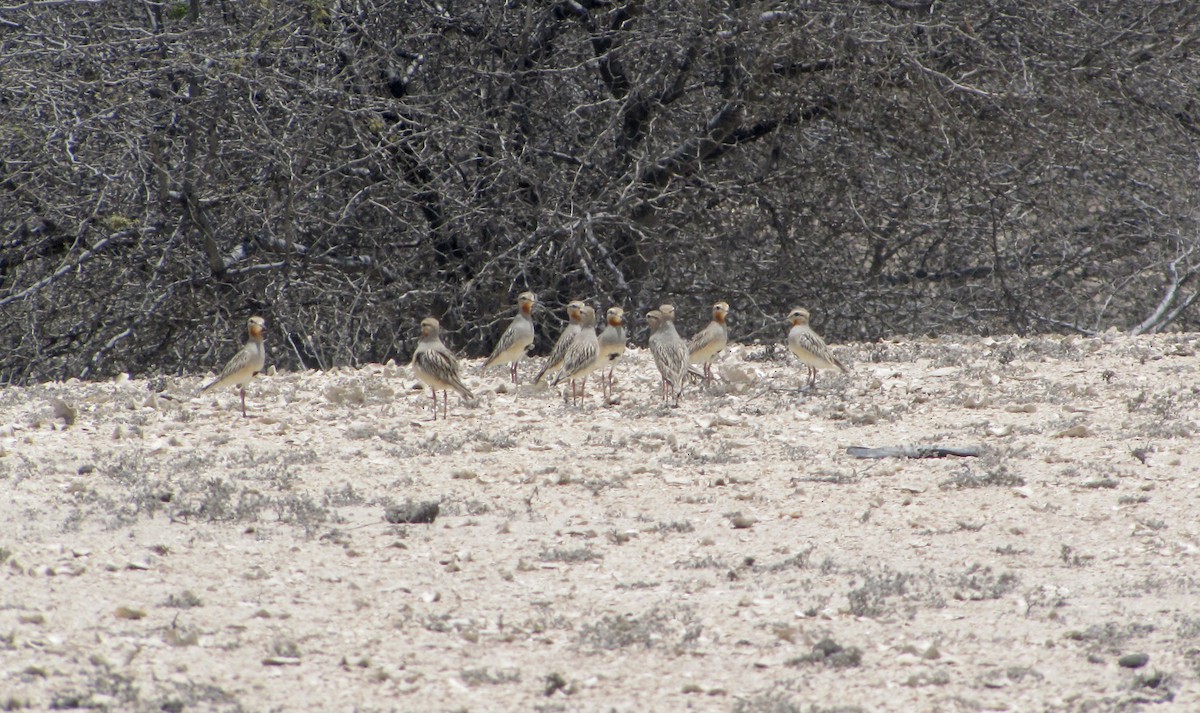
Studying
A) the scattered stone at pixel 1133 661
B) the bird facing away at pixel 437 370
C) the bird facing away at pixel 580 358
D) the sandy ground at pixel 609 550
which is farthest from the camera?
the bird facing away at pixel 580 358

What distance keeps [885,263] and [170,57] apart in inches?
319

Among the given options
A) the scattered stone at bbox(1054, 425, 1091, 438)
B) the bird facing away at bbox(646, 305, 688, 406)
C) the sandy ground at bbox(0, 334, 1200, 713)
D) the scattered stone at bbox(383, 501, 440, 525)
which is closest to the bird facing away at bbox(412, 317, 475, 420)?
the sandy ground at bbox(0, 334, 1200, 713)

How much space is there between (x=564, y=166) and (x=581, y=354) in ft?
19.7

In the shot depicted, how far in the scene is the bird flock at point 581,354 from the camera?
10.3m

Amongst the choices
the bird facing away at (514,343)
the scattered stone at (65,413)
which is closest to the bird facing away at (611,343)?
the bird facing away at (514,343)

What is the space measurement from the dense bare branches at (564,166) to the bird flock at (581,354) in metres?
3.48

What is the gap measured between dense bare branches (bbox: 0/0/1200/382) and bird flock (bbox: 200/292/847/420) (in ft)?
11.4

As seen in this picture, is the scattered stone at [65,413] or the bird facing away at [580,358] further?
the bird facing away at [580,358]

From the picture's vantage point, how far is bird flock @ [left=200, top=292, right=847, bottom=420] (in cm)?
1033

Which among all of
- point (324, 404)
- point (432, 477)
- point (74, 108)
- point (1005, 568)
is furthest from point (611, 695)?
point (74, 108)

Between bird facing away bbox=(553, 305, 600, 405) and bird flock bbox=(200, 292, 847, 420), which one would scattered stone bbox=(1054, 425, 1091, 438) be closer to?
bird flock bbox=(200, 292, 847, 420)

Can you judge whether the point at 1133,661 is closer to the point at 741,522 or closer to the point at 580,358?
the point at 741,522

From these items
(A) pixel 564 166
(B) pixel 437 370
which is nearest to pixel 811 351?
(B) pixel 437 370

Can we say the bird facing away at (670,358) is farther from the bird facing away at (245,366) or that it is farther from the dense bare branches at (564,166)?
the dense bare branches at (564,166)
